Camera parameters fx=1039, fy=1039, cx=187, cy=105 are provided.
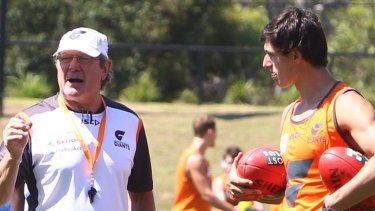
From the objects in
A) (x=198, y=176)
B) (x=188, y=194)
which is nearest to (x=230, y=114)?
(x=188, y=194)

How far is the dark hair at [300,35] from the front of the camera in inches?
193

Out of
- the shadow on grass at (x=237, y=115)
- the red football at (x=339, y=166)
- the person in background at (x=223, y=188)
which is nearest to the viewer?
the red football at (x=339, y=166)

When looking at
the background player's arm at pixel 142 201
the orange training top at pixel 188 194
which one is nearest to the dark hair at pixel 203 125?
the orange training top at pixel 188 194

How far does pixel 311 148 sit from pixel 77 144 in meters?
1.12

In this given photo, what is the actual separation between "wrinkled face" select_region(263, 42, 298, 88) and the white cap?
0.83m

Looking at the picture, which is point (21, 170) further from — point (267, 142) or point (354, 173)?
point (267, 142)

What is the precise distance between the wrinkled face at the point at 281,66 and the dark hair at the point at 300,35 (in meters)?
0.03

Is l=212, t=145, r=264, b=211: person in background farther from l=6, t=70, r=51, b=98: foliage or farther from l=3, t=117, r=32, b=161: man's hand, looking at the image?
l=6, t=70, r=51, b=98: foliage

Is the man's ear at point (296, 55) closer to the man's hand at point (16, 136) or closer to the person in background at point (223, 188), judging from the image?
the man's hand at point (16, 136)

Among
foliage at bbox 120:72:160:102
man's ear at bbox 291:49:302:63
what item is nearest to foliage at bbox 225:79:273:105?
foliage at bbox 120:72:160:102

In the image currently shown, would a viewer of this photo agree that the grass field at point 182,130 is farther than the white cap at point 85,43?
Yes

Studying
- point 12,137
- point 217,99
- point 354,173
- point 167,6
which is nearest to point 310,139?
point 354,173

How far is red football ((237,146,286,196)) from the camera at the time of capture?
17.5 feet

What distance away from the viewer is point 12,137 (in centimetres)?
461
